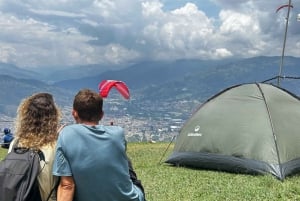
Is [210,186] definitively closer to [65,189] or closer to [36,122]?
[65,189]

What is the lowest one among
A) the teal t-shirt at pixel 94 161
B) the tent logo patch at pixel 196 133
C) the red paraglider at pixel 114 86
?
the tent logo patch at pixel 196 133

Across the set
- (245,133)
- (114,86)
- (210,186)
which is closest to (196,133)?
(245,133)

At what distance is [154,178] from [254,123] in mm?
2608

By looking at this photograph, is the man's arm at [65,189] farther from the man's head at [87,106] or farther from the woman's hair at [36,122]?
the man's head at [87,106]

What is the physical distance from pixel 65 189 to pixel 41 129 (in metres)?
0.57

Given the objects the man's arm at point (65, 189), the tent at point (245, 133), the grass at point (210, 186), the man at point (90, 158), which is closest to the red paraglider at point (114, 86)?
the man at point (90, 158)

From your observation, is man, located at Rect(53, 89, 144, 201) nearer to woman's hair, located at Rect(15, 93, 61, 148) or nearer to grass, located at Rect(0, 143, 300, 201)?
woman's hair, located at Rect(15, 93, 61, 148)

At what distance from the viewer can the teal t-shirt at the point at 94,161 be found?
4641 millimetres

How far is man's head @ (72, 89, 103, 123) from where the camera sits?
15.4 feet

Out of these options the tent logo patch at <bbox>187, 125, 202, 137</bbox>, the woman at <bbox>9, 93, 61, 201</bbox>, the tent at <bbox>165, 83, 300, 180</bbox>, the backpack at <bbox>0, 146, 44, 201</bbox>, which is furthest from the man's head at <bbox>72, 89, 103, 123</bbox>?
the tent logo patch at <bbox>187, 125, 202, 137</bbox>

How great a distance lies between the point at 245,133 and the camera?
12.0 m

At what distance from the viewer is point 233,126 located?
40.6 feet

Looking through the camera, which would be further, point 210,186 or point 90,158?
point 210,186

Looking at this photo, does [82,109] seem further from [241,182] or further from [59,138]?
[241,182]
